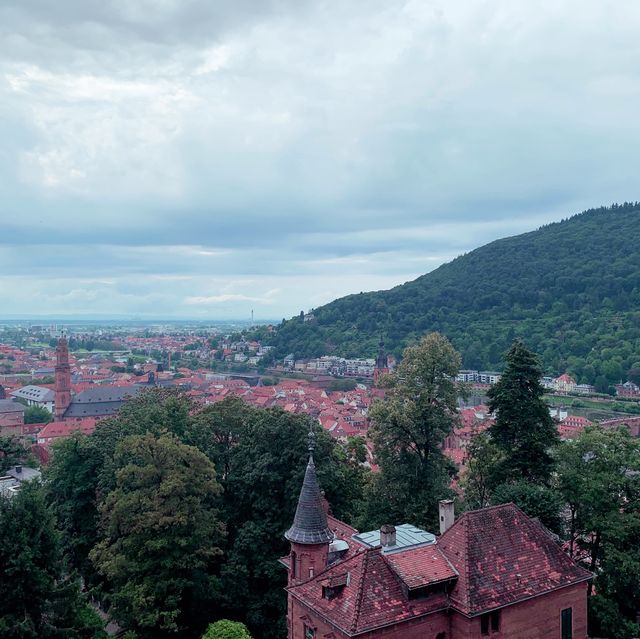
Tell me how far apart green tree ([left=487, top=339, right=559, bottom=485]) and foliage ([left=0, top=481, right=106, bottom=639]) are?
1986cm

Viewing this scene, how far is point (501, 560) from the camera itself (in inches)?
805

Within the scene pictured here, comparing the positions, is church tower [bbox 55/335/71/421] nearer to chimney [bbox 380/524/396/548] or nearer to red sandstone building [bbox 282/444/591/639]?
red sandstone building [bbox 282/444/591/639]

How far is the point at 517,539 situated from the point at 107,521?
62.5 ft

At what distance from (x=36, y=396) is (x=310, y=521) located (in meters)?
115

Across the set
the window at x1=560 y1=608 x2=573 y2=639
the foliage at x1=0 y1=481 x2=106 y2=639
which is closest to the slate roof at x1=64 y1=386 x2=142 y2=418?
the foliage at x1=0 y1=481 x2=106 y2=639

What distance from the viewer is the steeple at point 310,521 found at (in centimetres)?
2162

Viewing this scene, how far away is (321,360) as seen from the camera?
18350 cm

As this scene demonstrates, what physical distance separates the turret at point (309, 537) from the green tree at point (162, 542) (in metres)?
5.35

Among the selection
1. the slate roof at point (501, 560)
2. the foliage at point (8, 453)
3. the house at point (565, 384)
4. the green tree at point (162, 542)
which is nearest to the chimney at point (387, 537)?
the slate roof at point (501, 560)

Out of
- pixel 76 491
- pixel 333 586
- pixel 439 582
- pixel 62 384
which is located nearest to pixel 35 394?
pixel 62 384

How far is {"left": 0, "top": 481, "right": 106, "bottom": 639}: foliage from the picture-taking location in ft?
66.8

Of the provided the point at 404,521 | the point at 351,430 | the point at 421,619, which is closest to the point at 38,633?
the point at 421,619

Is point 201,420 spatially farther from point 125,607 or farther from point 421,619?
point 421,619

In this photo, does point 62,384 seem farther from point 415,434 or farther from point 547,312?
point 547,312
